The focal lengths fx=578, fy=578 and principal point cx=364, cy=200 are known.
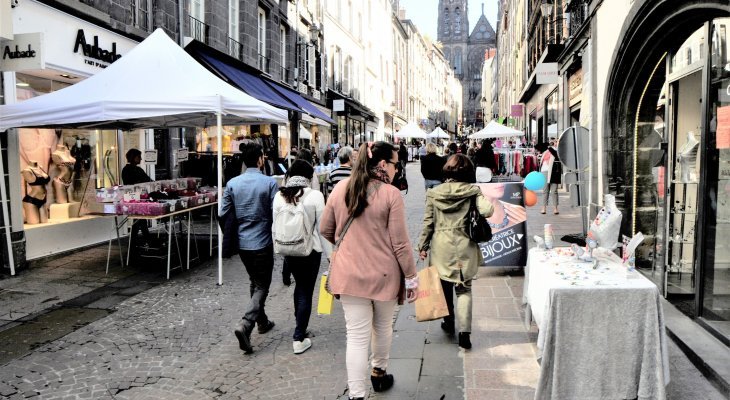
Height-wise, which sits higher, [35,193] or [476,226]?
[35,193]

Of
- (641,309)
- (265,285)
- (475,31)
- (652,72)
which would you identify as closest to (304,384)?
(265,285)

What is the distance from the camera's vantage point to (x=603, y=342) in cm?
338

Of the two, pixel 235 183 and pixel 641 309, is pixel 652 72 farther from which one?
pixel 235 183

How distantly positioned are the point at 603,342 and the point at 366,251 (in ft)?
4.86

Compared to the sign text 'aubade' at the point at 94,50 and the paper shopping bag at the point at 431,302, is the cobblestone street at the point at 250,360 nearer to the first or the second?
the paper shopping bag at the point at 431,302

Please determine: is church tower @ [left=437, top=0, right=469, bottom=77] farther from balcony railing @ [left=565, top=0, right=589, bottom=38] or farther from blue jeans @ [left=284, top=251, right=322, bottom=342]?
blue jeans @ [left=284, top=251, right=322, bottom=342]

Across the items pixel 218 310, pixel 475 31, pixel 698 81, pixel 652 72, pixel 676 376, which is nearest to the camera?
pixel 676 376

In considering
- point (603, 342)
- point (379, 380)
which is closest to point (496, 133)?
point (379, 380)

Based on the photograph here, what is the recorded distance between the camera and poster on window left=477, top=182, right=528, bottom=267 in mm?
6980

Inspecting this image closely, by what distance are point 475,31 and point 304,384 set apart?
133m

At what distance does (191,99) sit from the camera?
7195 mm

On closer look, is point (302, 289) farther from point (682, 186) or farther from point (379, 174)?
point (682, 186)

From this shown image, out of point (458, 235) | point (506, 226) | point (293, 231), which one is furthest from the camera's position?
point (506, 226)

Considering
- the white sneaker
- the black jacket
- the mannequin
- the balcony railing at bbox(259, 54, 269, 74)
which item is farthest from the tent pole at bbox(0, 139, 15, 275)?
the balcony railing at bbox(259, 54, 269, 74)
